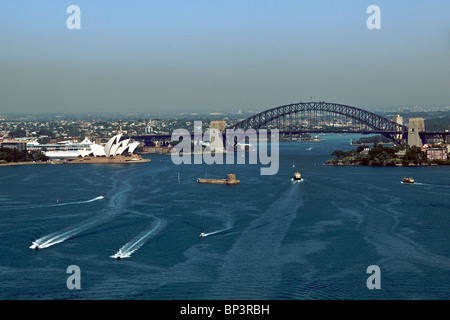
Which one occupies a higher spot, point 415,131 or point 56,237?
point 415,131

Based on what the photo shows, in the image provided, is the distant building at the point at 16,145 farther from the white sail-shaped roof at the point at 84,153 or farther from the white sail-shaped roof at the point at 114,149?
the white sail-shaped roof at the point at 114,149

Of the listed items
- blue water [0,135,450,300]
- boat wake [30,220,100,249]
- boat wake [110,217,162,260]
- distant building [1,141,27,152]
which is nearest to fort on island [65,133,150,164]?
distant building [1,141,27,152]

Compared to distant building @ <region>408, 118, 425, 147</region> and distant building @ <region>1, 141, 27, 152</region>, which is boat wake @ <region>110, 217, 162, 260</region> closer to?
distant building @ <region>408, 118, 425, 147</region>

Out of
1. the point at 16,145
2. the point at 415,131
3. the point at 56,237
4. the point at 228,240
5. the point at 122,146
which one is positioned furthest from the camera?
the point at 16,145

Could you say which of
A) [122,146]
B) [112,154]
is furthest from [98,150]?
Result: [122,146]

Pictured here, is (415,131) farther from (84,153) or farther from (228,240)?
(228,240)

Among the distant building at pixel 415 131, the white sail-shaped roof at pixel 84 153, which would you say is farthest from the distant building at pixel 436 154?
the white sail-shaped roof at pixel 84 153

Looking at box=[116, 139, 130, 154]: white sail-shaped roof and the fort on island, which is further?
box=[116, 139, 130, 154]: white sail-shaped roof
